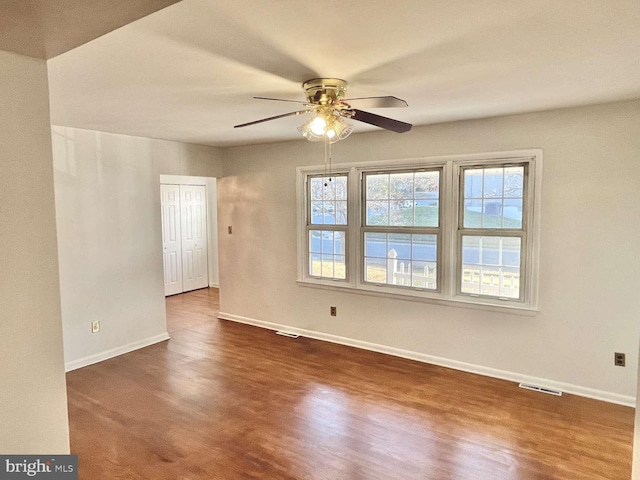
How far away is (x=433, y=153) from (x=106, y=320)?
3.84 m

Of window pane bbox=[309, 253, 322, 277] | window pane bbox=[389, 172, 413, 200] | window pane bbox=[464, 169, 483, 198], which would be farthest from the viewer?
window pane bbox=[309, 253, 322, 277]

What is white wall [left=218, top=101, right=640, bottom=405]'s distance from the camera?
3180mm

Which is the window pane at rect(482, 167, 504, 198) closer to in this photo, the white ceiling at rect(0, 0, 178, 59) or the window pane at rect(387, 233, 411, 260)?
the window pane at rect(387, 233, 411, 260)

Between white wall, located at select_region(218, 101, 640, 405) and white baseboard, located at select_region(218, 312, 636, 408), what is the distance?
0.05ft

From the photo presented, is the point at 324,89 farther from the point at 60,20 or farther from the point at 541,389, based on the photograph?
the point at 541,389

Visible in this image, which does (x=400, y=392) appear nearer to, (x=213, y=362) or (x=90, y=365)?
(x=213, y=362)

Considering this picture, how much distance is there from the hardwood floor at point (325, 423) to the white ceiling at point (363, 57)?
7.74ft

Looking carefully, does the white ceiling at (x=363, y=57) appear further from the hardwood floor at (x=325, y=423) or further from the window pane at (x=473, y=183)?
the hardwood floor at (x=325, y=423)

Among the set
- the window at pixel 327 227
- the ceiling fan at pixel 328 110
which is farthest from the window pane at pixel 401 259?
the ceiling fan at pixel 328 110

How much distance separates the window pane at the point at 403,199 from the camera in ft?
13.5

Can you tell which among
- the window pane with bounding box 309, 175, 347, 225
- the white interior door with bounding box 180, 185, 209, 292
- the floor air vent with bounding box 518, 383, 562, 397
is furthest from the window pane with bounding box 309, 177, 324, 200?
the white interior door with bounding box 180, 185, 209, 292

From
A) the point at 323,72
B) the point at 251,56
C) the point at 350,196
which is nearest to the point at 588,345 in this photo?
the point at 350,196

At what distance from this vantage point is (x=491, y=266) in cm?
382

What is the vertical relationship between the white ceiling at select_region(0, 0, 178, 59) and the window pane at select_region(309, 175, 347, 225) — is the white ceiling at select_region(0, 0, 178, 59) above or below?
above
